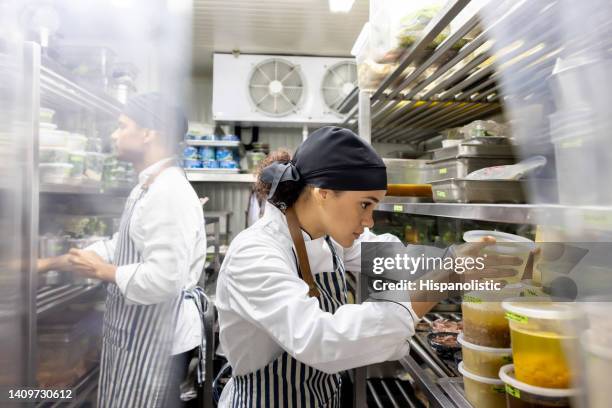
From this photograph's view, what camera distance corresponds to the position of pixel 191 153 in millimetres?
3533

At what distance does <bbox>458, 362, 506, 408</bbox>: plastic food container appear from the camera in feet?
2.55

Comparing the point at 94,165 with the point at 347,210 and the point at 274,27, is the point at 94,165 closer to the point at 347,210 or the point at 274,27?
the point at 347,210

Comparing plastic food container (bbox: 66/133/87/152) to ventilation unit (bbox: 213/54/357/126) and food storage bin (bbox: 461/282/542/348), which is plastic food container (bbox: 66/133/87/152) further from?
ventilation unit (bbox: 213/54/357/126)

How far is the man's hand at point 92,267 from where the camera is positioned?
60.3 inches

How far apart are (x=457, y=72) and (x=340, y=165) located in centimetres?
59

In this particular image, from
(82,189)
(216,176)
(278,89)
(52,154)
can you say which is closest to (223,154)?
(216,176)

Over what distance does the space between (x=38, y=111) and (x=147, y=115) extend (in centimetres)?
45

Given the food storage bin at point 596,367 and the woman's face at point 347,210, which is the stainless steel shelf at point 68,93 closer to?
the woman's face at point 347,210

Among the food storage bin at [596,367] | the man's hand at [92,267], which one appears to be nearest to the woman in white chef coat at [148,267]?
the man's hand at [92,267]

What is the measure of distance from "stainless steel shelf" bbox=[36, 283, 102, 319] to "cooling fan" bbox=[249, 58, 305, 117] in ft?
8.13

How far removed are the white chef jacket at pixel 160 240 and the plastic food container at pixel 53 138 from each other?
0.33 m

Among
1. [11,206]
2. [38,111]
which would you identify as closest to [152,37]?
[38,111]

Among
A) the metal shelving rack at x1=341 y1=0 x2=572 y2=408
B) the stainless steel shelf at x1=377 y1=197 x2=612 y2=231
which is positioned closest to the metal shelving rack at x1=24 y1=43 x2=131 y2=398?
the metal shelving rack at x1=341 y1=0 x2=572 y2=408

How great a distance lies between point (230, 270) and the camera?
985 millimetres
